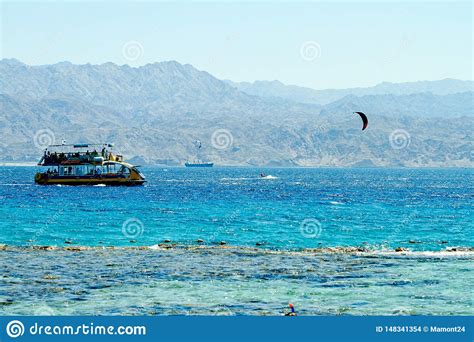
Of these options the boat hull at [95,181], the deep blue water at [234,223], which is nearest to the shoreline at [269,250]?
the deep blue water at [234,223]

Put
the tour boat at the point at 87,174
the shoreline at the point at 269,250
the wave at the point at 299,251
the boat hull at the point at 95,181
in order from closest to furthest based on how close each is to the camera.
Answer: the wave at the point at 299,251 < the shoreline at the point at 269,250 < the tour boat at the point at 87,174 < the boat hull at the point at 95,181

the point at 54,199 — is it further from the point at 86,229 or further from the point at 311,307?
the point at 311,307

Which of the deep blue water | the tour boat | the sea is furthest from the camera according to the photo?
the tour boat

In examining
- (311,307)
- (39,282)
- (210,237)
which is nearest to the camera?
(311,307)

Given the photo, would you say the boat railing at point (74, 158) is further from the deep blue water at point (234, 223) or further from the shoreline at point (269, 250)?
the shoreline at point (269, 250)

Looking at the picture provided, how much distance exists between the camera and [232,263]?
4022 cm

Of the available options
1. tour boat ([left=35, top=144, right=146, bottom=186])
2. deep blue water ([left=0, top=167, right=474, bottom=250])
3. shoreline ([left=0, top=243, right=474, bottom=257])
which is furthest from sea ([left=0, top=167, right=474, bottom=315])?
tour boat ([left=35, top=144, right=146, bottom=186])

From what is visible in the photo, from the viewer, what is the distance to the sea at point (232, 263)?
2808 cm

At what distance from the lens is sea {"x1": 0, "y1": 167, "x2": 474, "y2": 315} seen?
28.1m

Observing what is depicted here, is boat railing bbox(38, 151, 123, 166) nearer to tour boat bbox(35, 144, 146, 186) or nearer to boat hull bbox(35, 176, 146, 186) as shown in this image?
tour boat bbox(35, 144, 146, 186)

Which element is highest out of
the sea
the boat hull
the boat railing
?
the boat railing

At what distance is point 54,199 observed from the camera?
339 ft
